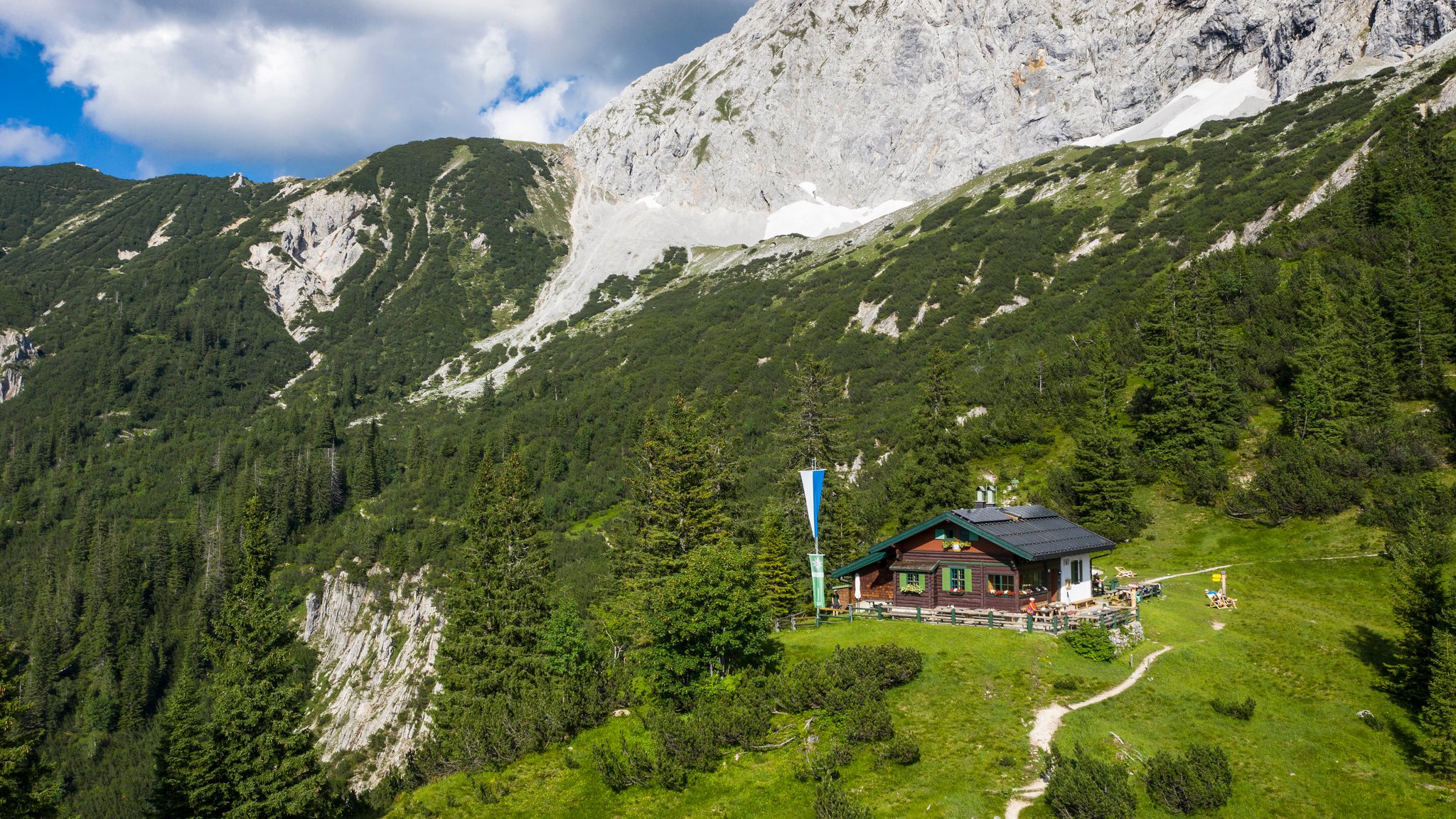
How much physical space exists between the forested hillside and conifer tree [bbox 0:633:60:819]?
1.04m

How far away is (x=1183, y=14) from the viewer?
570 feet

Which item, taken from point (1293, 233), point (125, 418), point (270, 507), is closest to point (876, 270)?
point (1293, 233)

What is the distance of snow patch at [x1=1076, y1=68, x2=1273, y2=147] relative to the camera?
6107 inches

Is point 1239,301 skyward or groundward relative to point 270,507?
skyward

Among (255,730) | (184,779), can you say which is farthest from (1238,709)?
(184,779)

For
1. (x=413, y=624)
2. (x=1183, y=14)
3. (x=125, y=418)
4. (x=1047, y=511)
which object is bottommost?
(x=413, y=624)

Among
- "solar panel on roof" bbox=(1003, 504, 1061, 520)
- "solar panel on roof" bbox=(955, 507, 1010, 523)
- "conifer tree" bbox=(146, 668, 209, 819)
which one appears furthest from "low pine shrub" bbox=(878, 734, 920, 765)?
"conifer tree" bbox=(146, 668, 209, 819)

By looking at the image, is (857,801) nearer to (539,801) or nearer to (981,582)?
(539,801)

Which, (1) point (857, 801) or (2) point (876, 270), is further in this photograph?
(2) point (876, 270)

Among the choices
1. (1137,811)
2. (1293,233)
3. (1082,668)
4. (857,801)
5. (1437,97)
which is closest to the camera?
(1137,811)

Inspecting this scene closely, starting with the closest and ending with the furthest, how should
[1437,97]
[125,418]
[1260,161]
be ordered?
[1437,97] → [1260,161] → [125,418]

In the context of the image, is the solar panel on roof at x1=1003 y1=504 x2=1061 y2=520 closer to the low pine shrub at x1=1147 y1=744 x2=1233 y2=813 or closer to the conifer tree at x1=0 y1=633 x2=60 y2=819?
the low pine shrub at x1=1147 y1=744 x2=1233 y2=813

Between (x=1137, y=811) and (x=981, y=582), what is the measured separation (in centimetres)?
1618

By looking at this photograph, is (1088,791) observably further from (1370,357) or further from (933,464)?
(1370,357)
